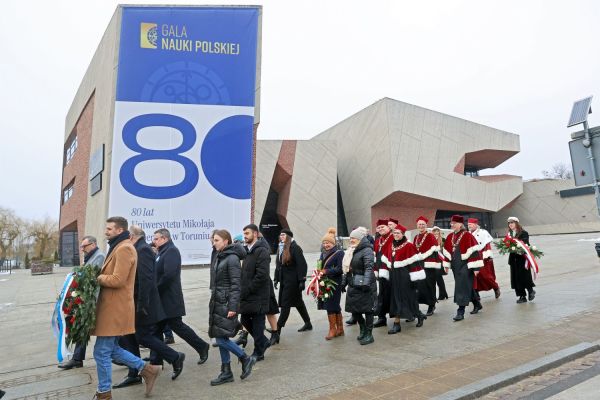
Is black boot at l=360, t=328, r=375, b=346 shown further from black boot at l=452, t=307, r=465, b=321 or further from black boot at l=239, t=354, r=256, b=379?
black boot at l=452, t=307, r=465, b=321

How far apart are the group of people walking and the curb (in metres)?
1.92

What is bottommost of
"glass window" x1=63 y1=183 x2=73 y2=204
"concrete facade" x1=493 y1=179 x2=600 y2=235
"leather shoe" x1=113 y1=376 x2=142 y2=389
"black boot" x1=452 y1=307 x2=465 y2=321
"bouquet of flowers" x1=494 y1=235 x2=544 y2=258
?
Answer: "leather shoe" x1=113 y1=376 x2=142 y2=389

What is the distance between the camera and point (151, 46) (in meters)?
18.4

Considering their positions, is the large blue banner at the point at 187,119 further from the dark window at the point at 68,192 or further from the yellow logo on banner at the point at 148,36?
the dark window at the point at 68,192

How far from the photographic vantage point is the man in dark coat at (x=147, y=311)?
14.4 ft

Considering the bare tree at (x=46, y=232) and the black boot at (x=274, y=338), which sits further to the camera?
the bare tree at (x=46, y=232)

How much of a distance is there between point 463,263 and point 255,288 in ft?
13.7

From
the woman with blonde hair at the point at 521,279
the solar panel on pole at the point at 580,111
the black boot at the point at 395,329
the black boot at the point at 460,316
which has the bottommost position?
the black boot at the point at 395,329

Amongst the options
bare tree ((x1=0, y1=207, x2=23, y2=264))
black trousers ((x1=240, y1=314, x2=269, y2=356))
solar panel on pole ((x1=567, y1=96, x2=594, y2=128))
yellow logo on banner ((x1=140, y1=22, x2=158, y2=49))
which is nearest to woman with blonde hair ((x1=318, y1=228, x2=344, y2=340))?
black trousers ((x1=240, y1=314, x2=269, y2=356))

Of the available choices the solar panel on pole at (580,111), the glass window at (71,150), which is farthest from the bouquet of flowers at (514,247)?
the glass window at (71,150)

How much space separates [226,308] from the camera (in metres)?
4.32

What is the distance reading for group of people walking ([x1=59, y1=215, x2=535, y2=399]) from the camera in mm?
3996

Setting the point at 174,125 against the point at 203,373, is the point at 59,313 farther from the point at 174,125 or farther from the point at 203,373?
the point at 174,125

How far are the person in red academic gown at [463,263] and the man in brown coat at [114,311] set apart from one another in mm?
5046
